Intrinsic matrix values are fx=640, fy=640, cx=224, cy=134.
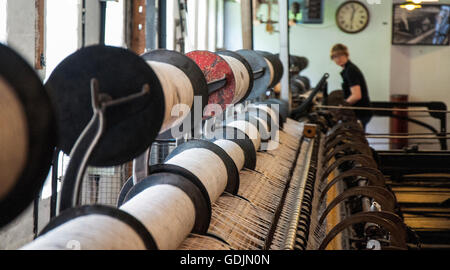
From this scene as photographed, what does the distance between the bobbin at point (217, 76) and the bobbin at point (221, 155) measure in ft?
0.70

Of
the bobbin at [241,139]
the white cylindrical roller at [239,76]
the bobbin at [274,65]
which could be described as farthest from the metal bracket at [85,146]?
the bobbin at [274,65]

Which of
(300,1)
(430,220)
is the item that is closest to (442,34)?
(300,1)

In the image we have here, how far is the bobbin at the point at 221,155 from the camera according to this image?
5.42ft

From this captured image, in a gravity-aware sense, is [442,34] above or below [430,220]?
above

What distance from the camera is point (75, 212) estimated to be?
3.22 ft

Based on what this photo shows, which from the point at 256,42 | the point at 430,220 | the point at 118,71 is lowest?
the point at 430,220

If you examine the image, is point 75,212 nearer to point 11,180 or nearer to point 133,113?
point 133,113

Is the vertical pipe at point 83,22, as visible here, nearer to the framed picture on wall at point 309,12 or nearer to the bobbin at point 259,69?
the bobbin at point 259,69

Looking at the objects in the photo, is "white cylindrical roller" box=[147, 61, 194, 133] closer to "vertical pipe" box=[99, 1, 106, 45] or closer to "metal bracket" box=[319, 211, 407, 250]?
"metal bracket" box=[319, 211, 407, 250]

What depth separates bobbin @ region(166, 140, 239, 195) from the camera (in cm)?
165

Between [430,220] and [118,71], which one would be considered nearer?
[118,71]

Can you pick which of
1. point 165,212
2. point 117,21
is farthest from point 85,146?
point 117,21

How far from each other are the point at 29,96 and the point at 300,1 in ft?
41.4

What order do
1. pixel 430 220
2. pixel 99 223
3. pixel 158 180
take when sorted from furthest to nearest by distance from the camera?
pixel 430 220
pixel 158 180
pixel 99 223
